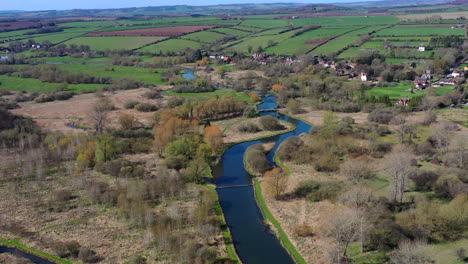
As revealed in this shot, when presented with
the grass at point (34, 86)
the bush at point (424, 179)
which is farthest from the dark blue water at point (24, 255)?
the grass at point (34, 86)

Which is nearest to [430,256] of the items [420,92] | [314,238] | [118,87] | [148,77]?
[314,238]

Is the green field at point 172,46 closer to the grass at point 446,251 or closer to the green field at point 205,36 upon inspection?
the green field at point 205,36

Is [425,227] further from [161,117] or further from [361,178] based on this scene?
[161,117]


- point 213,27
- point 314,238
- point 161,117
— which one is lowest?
point 314,238

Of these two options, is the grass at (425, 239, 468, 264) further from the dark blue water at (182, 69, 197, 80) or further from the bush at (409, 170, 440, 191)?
the dark blue water at (182, 69, 197, 80)

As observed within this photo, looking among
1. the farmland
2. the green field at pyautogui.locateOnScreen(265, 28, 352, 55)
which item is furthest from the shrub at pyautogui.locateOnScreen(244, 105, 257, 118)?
the farmland

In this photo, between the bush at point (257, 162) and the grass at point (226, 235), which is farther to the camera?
the bush at point (257, 162)
